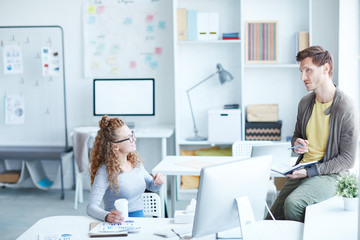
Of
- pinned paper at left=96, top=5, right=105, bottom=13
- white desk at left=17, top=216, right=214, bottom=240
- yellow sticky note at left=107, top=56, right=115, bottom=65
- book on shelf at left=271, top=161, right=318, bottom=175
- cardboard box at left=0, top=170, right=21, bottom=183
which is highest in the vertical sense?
pinned paper at left=96, top=5, right=105, bottom=13

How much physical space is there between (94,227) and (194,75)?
2993 millimetres

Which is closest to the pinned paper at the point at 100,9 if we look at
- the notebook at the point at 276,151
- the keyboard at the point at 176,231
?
the notebook at the point at 276,151

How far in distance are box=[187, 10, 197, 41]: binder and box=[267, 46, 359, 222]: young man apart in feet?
5.94

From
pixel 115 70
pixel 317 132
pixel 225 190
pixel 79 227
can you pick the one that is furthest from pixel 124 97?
pixel 225 190

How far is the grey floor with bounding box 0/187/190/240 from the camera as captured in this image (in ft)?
13.3

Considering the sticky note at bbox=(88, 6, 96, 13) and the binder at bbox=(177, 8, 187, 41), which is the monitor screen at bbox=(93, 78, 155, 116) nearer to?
the binder at bbox=(177, 8, 187, 41)

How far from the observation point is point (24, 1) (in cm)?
512

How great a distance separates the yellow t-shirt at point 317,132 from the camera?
9.38ft

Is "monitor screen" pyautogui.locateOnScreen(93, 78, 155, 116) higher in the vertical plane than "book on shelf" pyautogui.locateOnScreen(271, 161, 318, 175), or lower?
higher

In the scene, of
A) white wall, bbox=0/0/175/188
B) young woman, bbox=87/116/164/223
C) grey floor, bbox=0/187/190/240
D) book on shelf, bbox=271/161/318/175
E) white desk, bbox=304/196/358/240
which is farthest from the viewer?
white wall, bbox=0/0/175/188

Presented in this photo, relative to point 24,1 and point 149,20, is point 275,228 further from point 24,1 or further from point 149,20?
point 24,1

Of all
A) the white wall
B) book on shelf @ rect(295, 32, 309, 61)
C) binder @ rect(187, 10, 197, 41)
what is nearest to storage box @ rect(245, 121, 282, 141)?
book on shelf @ rect(295, 32, 309, 61)

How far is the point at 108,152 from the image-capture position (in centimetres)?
244

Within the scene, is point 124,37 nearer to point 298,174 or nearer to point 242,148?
point 242,148
